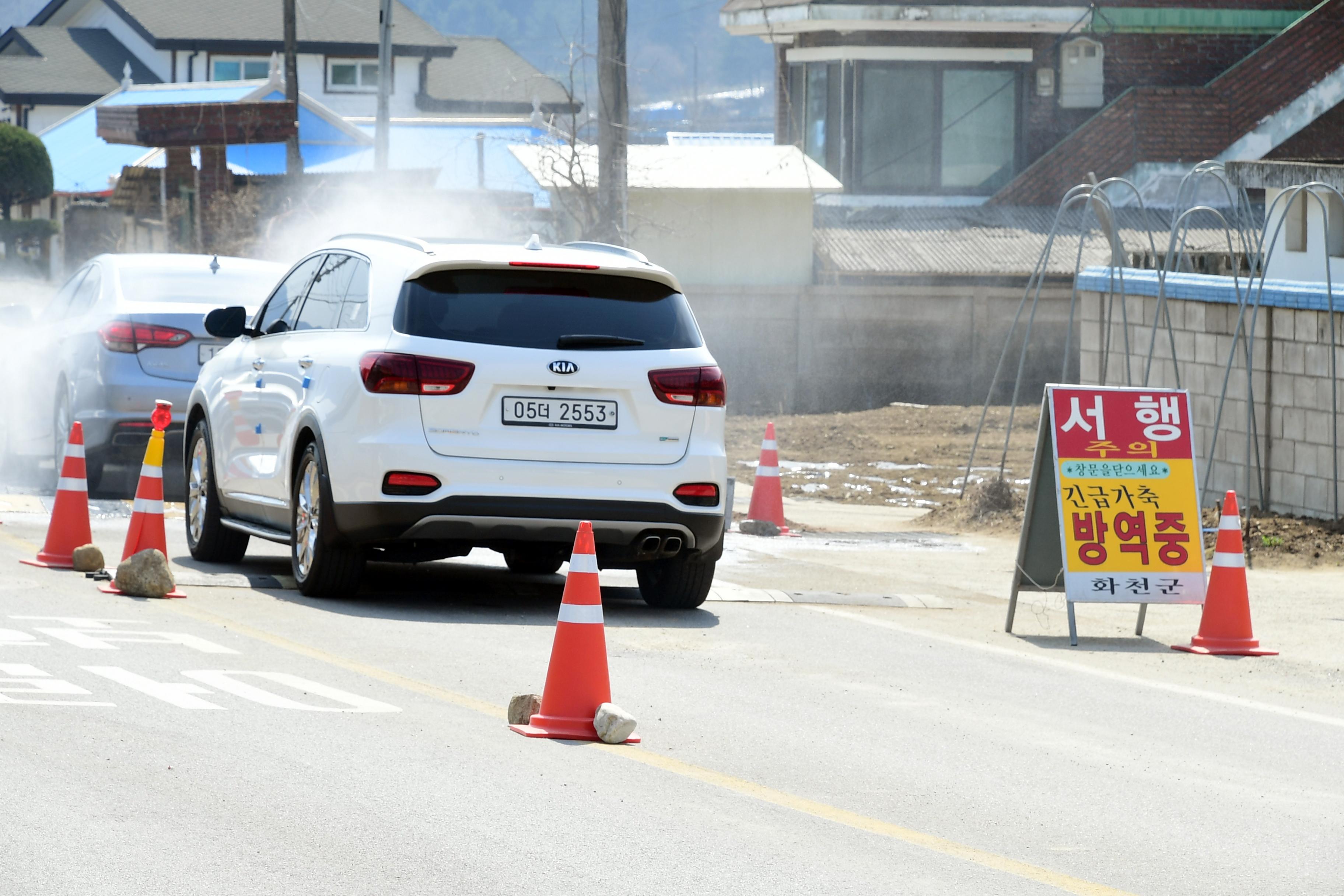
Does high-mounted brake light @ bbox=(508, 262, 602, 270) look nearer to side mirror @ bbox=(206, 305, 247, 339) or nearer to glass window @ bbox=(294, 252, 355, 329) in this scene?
glass window @ bbox=(294, 252, 355, 329)

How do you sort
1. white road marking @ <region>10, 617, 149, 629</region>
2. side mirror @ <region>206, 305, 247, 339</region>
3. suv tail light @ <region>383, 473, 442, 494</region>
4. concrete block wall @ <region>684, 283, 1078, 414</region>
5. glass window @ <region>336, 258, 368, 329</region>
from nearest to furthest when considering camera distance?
1. white road marking @ <region>10, 617, 149, 629</region>
2. suv tail light @ <region>383, 473, 442, 494</region>
3. glass window @ <region>336, 258, 368, 329</region>
4. side mirror @ <region>206, 305, 247, 339</region>
5. concrete block wall @ <region>684, 283, 1078, 414</region>

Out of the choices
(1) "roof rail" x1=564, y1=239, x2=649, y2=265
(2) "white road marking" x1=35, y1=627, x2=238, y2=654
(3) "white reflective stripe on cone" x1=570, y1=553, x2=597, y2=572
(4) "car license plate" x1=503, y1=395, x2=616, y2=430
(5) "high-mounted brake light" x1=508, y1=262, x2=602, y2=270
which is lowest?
(2) "white road marking" x1=35, y1=627, x2=238, y2=654

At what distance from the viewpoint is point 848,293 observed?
97.0 ft

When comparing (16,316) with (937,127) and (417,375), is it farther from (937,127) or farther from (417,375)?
(937,127)

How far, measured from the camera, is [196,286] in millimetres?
14672

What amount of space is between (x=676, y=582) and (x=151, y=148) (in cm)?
3893

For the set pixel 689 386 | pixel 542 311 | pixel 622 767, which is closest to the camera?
pixel 622 767

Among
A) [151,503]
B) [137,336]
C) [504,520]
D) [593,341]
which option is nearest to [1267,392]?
[593,341]

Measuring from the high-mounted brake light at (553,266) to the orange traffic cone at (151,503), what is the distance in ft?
6.87

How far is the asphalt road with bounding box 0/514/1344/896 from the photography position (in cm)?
550

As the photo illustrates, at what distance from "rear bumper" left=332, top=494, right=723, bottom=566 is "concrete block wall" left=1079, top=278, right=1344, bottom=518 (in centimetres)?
560

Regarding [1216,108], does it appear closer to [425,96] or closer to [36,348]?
[36,348]

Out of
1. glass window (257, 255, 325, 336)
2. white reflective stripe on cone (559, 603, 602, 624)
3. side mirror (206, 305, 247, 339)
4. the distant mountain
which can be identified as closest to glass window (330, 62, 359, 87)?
side mirror (206, 305, 247, 339)

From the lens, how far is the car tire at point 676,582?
10.4 meters
